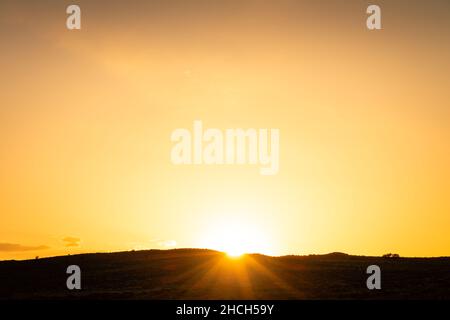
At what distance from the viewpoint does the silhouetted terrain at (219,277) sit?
42625 millimetres

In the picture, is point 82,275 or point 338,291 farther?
point 82,275

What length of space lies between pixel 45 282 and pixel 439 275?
102 ft

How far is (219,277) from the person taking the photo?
49938 millimetres

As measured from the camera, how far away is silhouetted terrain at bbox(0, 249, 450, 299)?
4262 cm
